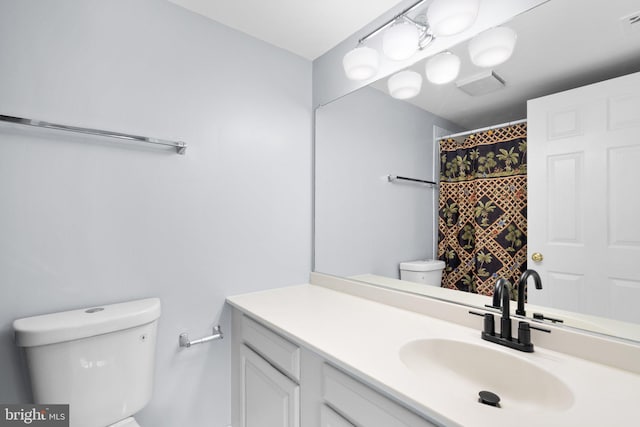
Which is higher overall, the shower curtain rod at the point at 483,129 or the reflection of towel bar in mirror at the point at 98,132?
the shower curtain rod at the point at 483,129

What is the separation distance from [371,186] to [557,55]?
92 centimetres

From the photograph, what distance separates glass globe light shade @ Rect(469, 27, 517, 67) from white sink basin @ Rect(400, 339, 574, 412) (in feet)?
3.38

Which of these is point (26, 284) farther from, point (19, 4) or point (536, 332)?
point (536, 332)

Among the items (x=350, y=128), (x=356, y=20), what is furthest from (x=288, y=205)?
(x=356, y=20)

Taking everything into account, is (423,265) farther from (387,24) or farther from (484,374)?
(387,24)

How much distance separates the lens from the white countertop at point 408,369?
656 mm

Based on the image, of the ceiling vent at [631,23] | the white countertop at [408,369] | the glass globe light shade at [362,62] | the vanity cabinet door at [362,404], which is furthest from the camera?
the glass globe light shade at [362,62]

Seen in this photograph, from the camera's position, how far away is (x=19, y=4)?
3.62 ft

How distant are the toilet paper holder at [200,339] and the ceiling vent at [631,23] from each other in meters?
1.89

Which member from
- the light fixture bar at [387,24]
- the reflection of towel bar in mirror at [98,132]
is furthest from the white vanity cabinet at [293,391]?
the light fixture bar at [387,24]

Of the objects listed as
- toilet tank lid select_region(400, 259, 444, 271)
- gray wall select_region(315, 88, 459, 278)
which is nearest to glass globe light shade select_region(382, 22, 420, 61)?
gray wall select_region(315, 88, 459, 278)

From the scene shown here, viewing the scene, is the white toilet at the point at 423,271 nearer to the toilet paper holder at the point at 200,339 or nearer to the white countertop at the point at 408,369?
the white countertop at the point at 408,369

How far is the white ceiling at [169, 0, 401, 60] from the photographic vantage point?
144cm

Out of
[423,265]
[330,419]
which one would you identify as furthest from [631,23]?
[330,419]
